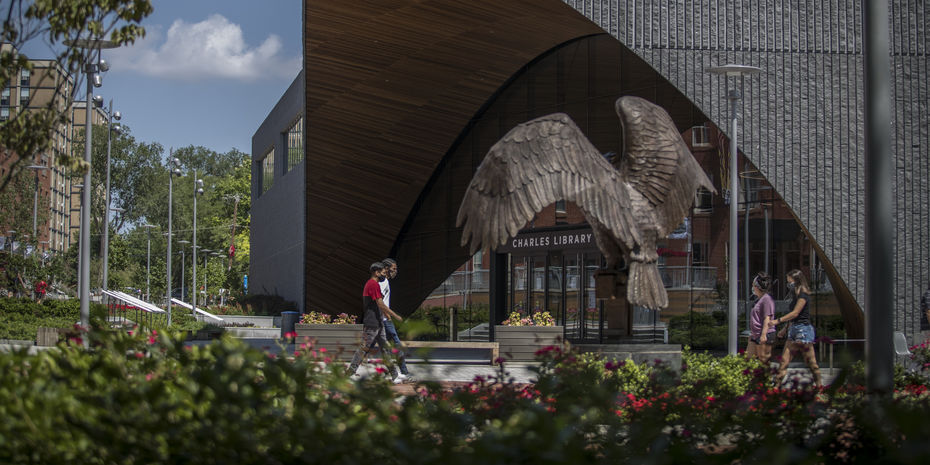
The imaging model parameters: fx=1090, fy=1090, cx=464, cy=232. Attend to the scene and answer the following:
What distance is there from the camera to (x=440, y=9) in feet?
83.9

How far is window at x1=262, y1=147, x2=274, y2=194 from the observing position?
54938 mm

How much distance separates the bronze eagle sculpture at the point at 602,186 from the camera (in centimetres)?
1098

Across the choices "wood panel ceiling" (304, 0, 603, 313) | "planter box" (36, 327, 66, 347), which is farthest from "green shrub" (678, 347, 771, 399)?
"planter box" (36, 327, 66, 347)

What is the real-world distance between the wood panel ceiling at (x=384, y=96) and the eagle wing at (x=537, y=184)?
11.9 m

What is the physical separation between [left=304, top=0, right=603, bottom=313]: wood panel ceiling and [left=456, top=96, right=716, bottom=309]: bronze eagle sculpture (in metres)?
11.3

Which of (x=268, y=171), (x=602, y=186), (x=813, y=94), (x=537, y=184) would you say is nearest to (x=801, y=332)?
(x=602, y=186)

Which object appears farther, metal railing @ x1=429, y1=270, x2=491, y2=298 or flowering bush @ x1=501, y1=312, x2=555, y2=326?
metal railing @ x1=429, y1=270, x2=491, y2=298

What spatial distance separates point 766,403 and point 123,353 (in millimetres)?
3254

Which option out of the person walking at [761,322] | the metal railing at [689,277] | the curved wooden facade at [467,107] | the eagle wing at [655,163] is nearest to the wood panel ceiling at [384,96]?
the curved wooden facade at [467,107]

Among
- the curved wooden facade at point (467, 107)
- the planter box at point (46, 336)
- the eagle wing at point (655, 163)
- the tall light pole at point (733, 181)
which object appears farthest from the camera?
the planter box at point (46, 336)

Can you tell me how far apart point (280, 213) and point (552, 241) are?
25847mm

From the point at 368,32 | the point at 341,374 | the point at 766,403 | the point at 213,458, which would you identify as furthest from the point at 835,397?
the point at 368,32

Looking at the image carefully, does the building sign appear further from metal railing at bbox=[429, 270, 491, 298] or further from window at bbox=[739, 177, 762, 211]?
window at bbox=[739, 177, 762, 211]

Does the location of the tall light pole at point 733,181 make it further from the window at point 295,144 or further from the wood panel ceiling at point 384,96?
the window at point 295,144
